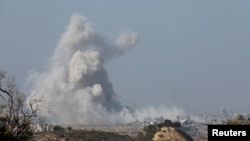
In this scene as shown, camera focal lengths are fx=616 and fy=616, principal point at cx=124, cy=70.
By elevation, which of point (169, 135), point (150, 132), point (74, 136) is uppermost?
point (150, 132)

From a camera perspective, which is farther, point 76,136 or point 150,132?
point 150,132

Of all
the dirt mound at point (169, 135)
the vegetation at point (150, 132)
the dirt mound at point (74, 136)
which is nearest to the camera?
the dirt mound at point (74, 136)

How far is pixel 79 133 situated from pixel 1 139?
4761 centimetres

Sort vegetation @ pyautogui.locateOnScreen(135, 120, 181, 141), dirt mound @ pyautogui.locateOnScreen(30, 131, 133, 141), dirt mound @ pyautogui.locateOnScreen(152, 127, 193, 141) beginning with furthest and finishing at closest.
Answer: vegetation @ pyautogui.locateOnScreen(135, 120, 181, 141) → dirt mound @ pyautogui.locateOnScreen(152, 127, 193, 141) → dirt mound @ pyautogui.locateOnScreen(30, 131, 133, 141)

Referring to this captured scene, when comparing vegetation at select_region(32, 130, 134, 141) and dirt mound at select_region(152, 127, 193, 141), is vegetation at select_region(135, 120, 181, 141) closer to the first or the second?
dirt mound at select_region(152, 127, 193, 141)

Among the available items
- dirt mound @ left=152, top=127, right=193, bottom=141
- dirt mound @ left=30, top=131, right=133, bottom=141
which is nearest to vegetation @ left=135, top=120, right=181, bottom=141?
dirt mound @ left=152, top=127, right=193, bottom=141

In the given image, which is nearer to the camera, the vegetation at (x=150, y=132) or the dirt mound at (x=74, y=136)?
the dirt mound at (x=74, y=136)

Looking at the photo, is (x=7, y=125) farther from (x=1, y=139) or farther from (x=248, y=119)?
(x=248, y=119)

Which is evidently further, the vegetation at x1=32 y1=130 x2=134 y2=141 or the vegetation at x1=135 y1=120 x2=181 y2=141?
the vegetation at x1=135 y1=120 x2=181 y2=141

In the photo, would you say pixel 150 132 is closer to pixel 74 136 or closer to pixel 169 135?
pixel 169 135

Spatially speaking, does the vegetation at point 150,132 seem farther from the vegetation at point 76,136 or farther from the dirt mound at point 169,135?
the vegetation at point 76,136

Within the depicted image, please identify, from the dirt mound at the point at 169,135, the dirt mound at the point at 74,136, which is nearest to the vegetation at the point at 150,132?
the dirt mound at the point at 169,135

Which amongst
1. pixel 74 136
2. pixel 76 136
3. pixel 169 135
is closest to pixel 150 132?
pixel 169 135

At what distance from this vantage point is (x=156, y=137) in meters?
88.9
